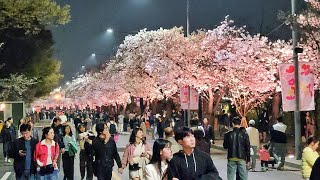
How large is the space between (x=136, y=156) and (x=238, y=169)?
318 cm

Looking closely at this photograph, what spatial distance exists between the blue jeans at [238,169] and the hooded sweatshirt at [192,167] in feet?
20.9

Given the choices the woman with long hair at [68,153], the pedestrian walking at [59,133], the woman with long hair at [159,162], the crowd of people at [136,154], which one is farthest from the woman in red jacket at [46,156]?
Answer: the woman with long hair at [159,162]

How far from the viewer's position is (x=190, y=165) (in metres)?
6.42

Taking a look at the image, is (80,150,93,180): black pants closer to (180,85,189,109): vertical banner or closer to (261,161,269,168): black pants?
(261,161,269,168): black pants

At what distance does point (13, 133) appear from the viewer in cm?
2319

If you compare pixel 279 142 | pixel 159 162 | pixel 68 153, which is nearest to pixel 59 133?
pixel 68 153

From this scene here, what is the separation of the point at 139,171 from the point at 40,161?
2.09 metres

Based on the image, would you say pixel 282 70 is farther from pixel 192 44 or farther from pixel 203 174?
pixel 192 44

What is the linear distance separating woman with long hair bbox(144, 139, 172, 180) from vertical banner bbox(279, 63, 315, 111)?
1513 cm

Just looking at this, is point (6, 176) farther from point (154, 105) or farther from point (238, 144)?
point (154, 105)

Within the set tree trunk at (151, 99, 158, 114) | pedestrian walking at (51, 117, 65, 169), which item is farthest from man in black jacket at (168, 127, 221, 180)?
tree trunk at (151, 99, 158, 114)

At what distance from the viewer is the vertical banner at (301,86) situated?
2161cm

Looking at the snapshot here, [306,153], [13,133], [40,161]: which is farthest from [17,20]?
[306,153]

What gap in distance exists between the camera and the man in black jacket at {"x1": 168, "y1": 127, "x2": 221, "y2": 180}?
6.41m
